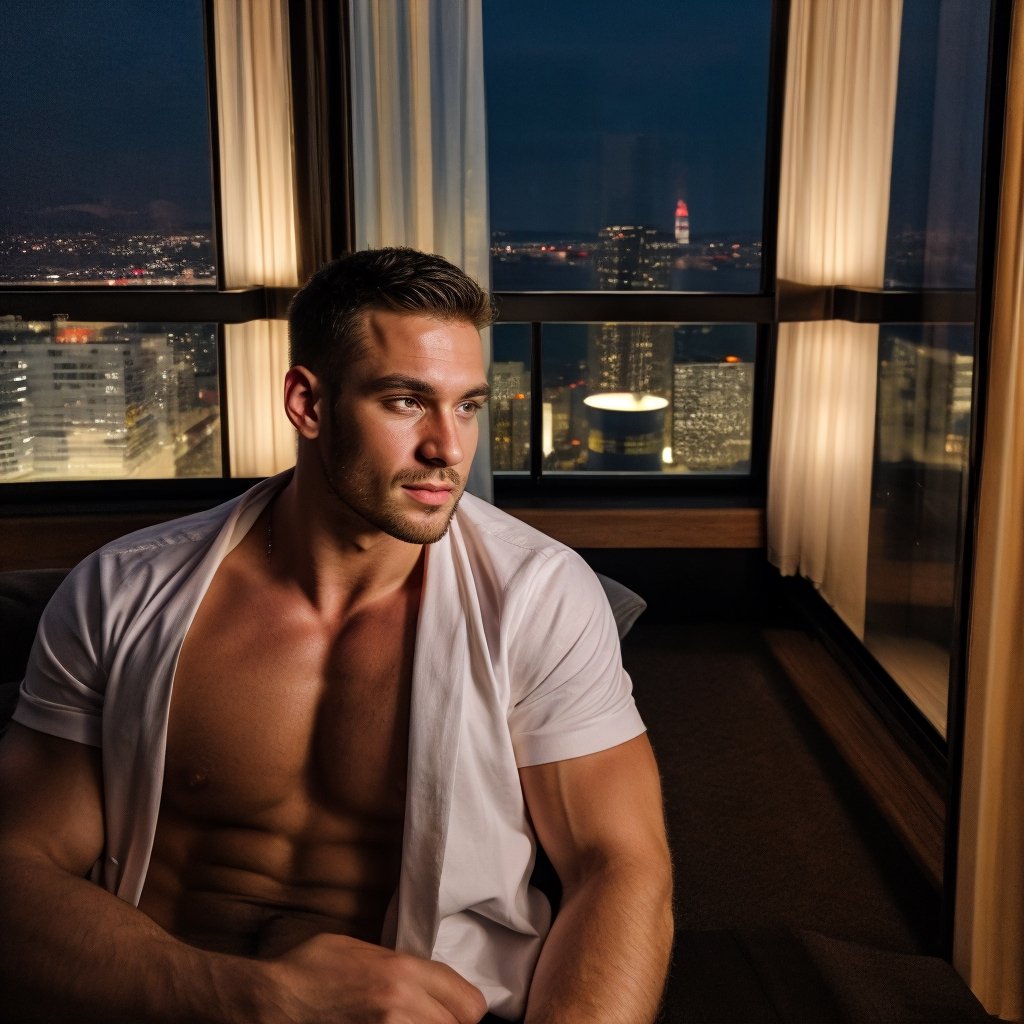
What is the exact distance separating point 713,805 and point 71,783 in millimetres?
1862

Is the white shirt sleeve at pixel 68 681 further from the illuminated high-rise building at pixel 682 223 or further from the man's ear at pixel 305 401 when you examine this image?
the illuminated high-rise building at pixel 682 223

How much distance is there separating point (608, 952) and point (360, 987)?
259 mm

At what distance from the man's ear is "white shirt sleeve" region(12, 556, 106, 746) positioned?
33 cm

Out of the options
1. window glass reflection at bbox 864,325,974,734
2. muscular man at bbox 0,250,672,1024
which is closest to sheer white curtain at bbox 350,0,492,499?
window glass reflection at bbox 864,325,974,734

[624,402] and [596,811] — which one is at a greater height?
[624,402]

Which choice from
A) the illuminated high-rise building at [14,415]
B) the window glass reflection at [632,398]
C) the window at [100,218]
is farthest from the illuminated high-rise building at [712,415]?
the illuminated high-rise building at [14,415]

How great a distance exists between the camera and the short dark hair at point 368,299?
139cm

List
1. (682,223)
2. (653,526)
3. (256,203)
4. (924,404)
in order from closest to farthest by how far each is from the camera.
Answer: (924,404)
(256,203)
(653,526)
(682,223)

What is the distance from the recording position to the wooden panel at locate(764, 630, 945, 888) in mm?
2672

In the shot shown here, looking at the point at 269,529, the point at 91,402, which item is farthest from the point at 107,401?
the point at 269,529

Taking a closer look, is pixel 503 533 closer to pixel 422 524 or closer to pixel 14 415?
pixel 422 524

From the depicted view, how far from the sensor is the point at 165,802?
139cm

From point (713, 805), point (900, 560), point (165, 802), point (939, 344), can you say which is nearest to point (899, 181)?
point (939, 344)

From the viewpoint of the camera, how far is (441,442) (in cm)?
137
